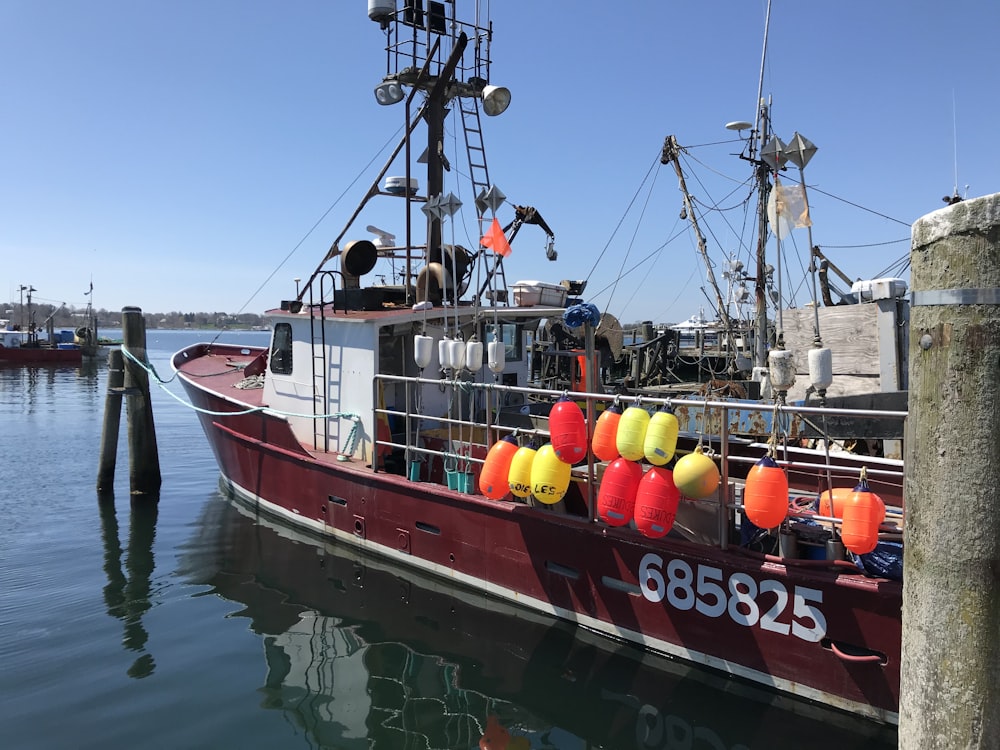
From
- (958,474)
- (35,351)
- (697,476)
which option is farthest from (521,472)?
(35,351)

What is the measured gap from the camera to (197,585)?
760cm

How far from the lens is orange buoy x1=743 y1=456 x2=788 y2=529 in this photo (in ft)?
15.3

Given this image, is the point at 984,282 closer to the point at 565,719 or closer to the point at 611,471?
the point at 611,471

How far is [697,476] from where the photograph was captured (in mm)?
4988

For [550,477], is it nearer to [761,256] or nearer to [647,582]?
[647,582]

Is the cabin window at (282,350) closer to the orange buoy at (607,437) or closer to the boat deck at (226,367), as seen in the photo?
the boat deck at (226,367)

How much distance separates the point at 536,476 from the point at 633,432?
101cm

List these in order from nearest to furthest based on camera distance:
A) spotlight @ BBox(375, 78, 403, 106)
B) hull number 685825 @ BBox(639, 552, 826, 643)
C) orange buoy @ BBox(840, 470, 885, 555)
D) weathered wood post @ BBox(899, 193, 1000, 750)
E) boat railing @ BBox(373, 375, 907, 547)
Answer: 1. weathered wood post @ BBox(899, 193, 1000, 750)
2. orange buoy @ BBox(840, 470, 885, 555)
3. hull number 685825 @ BBox(639, 552, 826, 643)
4. boat railing @ BBox(373, 375, 907, 547)
5. spotlight @ BBox(375, 78, 403, 106)

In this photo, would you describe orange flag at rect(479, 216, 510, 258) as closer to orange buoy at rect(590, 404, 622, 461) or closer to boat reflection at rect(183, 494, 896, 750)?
orange buoy at rect(590, 404, 622, 461)

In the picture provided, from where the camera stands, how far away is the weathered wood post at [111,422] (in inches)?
440

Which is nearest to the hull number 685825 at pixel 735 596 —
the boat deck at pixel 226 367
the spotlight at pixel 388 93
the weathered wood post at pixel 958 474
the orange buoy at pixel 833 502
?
the orange buoy at pixel 833 502

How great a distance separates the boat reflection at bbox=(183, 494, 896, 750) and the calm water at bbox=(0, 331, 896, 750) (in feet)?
0.05

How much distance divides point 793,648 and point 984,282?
10.2ft

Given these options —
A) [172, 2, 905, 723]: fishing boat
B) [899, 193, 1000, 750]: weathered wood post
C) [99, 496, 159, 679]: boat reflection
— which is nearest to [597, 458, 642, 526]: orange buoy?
[172, 2, 905, 723]: fishing boat
